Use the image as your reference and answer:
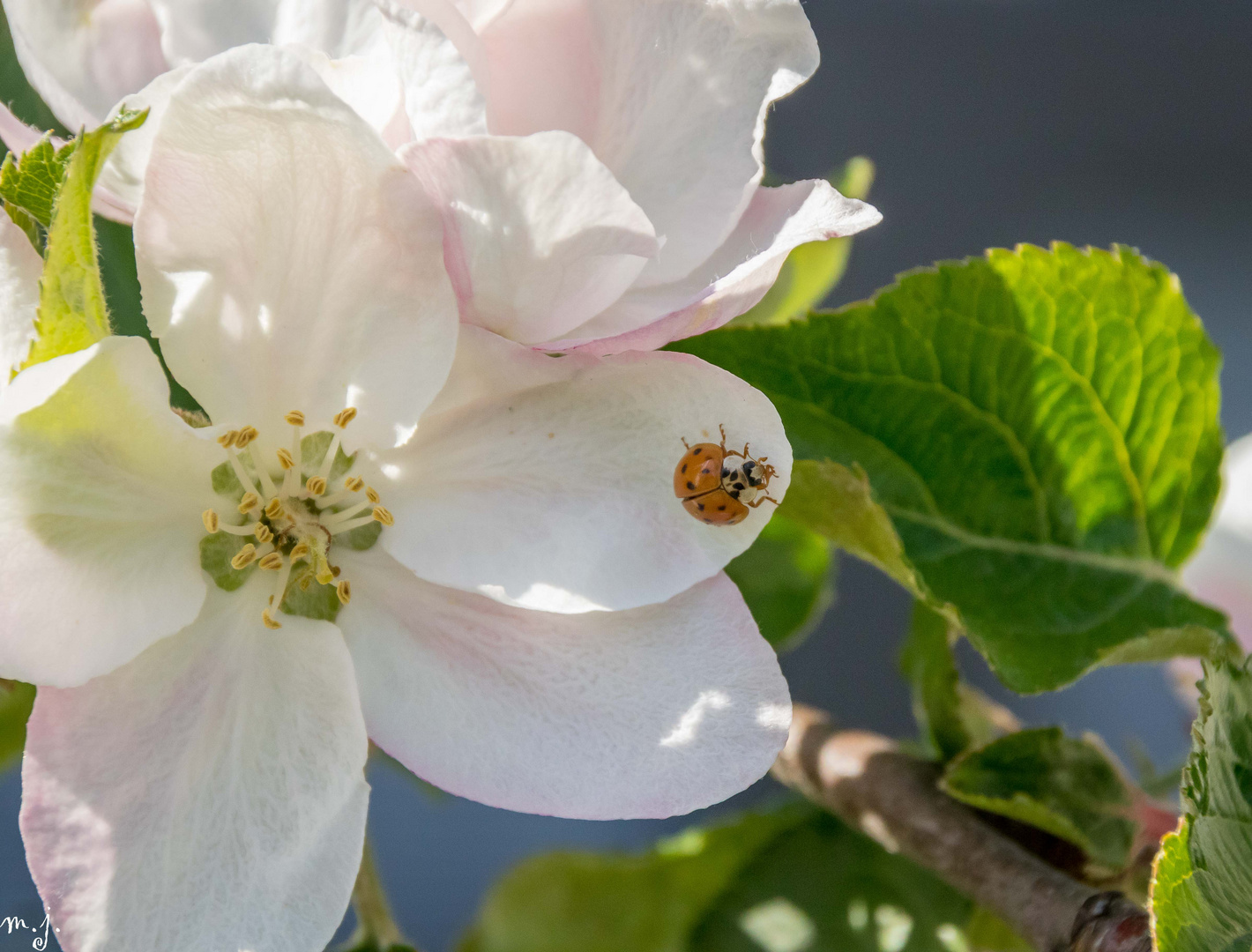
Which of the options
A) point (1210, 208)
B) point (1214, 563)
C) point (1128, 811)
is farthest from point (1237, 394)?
point (1128, 811)

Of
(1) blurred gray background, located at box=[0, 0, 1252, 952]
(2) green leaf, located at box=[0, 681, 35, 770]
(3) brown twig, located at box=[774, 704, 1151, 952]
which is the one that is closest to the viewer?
(3) brown twig, located at box=[774, 704, 1151, 952]

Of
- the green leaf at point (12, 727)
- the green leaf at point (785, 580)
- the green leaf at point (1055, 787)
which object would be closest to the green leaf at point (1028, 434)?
the green leaf at point (1055, 787)

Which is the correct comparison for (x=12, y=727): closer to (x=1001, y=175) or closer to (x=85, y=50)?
(x=85, y=50)

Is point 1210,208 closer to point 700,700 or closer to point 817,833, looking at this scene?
point 817,833

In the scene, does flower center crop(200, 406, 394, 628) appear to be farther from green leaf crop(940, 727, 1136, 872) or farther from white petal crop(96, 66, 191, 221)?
green leaf crop(940, 727, 1136, 872)

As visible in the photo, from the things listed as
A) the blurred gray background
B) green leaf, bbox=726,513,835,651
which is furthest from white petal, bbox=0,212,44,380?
the blurred gray background

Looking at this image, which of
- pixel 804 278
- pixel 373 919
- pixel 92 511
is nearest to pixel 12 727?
pixel 373 919

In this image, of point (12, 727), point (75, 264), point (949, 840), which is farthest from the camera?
point (12, 727)
